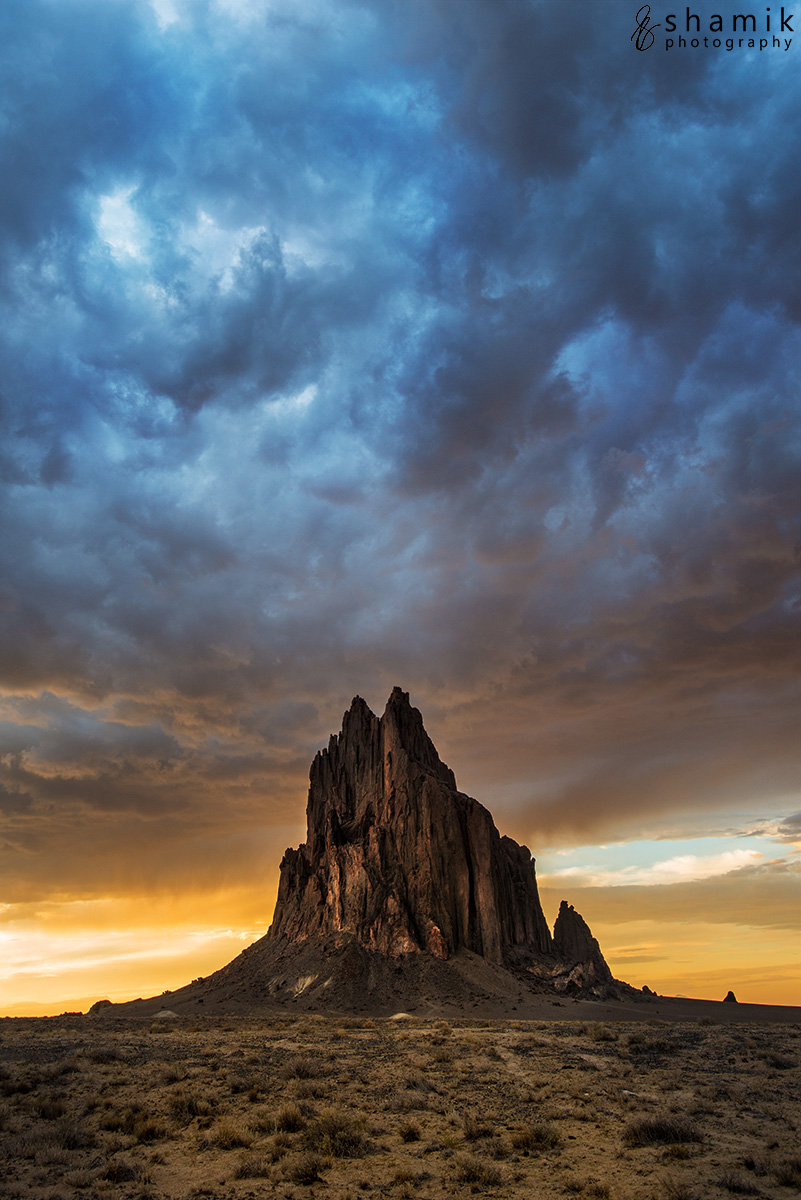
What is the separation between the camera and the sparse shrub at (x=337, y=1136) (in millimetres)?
19875

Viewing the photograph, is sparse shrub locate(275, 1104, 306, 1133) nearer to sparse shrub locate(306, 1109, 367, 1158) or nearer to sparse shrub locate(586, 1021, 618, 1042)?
sparse shrub locate(306, 1109, 367, 1158)

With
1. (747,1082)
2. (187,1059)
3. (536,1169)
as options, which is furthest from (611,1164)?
(187,1059)

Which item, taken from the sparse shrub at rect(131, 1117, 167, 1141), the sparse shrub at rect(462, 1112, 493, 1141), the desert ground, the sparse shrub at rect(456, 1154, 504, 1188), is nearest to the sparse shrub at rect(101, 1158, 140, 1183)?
the desert ground

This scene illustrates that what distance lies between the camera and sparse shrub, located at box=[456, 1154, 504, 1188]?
1756 cm

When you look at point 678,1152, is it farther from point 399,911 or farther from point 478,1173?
point 399,911

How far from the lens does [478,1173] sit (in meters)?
17.8

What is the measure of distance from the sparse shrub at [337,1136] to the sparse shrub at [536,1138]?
14.9 feet

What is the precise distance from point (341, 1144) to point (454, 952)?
104602mm

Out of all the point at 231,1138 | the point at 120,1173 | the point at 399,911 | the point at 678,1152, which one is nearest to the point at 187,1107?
the point at 231,1138

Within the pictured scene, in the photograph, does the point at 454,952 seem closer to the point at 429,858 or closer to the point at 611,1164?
the point at 429,858

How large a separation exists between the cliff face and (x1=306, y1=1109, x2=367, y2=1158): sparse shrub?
98.7m

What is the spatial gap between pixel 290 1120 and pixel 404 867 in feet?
353

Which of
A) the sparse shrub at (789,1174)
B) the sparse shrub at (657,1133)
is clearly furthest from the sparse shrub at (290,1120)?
the sparse shrub at (789,1174)

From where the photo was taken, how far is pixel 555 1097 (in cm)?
2717
